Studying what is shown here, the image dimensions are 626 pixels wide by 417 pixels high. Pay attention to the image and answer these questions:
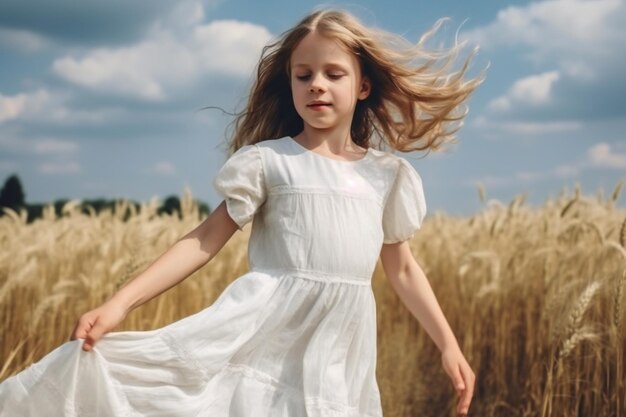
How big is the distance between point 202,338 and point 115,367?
6.0 inches

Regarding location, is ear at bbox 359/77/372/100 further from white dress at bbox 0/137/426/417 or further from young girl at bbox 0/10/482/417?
white dress at bbox 0/137/426/417

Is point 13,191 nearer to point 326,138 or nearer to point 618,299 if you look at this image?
point 618,299

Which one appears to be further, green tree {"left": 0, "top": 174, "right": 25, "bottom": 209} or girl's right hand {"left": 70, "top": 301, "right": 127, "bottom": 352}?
green tree {"left": 0, "top": 174, "right": 25, "bottom": 209}

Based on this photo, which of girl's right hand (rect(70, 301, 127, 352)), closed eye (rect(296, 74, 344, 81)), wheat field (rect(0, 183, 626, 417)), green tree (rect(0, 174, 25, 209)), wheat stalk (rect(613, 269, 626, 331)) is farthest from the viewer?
green tree (rect(0, 174, 25, 209))

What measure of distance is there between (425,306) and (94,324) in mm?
721

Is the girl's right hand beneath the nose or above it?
beneath

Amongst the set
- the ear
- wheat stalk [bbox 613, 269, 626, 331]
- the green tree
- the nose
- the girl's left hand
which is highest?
the green tree

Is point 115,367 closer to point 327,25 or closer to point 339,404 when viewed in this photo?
point 339,404

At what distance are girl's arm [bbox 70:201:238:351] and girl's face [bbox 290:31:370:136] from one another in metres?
0.25

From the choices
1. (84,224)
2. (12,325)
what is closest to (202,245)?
(12,325)

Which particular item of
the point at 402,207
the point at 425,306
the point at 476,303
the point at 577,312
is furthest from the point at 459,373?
the point at 476,303

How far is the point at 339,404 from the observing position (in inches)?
58.8

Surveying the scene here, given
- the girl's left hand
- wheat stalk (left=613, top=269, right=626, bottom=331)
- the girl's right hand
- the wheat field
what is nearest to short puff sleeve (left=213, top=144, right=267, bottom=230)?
the girl's right hand

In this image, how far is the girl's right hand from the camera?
53.5 inches
